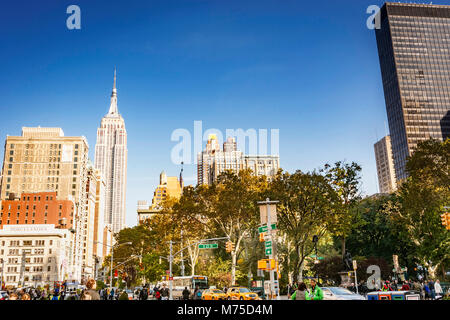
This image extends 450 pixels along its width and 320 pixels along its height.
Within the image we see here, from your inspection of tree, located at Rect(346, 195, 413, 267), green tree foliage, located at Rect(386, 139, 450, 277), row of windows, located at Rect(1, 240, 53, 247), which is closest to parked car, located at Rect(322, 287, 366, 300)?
green tree foliage, located at Rect(386, 139, 450, 277)

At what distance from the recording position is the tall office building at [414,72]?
167m

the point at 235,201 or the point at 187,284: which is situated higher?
the point at 235,201

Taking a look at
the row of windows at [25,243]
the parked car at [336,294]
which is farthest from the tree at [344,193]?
the row of windows at [25,243]

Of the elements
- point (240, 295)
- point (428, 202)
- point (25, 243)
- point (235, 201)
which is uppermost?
point (25, 243)

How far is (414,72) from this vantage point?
16862cm

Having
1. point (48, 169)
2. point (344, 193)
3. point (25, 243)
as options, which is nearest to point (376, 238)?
point (344, 193)

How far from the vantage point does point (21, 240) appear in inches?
4508

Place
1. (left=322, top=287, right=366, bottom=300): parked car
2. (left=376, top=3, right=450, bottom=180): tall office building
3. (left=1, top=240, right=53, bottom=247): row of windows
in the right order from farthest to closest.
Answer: (left=376, top=3, right=450, bottom=180): tall office building → (left=1, top=240, right=53, bottom=247): row of windows → (left=322, top=287, right=366, bottom=300): parked car

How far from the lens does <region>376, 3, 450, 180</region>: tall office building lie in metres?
167

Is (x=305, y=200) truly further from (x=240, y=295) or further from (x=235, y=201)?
(x=240, y=295)

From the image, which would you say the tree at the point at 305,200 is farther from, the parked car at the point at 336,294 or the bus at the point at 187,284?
the parked car at the point at 336,294

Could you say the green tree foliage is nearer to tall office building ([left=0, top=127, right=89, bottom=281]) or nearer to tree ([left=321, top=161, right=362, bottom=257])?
tree ([left=321, top=161, right=362, bottom=257])

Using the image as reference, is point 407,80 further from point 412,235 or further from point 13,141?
point 13,141
